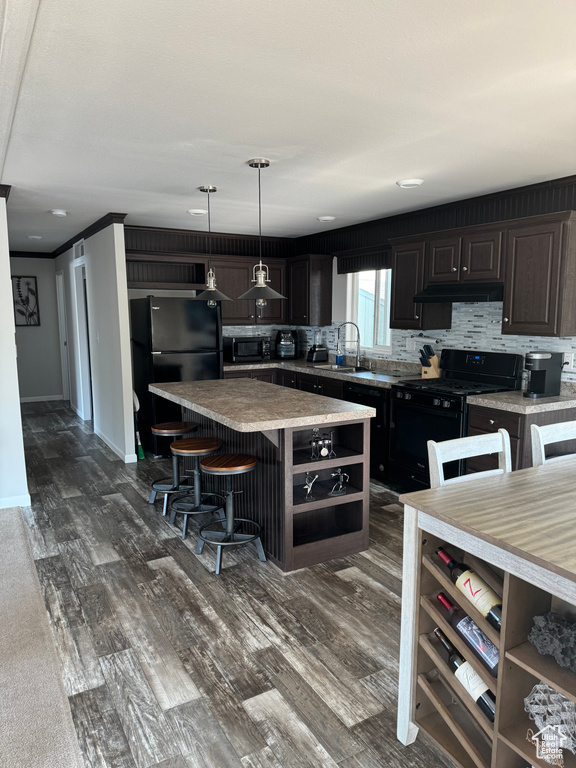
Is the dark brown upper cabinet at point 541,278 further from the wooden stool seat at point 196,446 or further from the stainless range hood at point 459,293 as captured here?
the wooden stool seat at point 196,446

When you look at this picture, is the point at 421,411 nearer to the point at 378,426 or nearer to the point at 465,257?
the point at 378,426

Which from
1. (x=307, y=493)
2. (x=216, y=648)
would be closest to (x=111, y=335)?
(x=307, y=493)

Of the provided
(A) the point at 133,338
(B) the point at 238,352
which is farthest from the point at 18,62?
(B) the point at 238,352

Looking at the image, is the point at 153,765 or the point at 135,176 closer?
the point at 153,765

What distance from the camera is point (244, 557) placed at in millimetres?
3221

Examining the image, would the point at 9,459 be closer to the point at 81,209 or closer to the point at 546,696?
the point at 81,209

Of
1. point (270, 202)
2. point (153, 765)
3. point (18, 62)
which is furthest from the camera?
point (270, 202)

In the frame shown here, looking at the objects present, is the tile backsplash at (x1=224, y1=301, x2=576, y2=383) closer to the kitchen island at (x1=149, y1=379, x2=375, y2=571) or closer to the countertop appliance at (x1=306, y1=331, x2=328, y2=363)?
the countertop appliance at (x1=306, y1=331, x2=328, y2=363)

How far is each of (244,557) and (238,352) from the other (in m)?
3.25

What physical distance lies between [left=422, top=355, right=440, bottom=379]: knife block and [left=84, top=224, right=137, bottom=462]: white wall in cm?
284

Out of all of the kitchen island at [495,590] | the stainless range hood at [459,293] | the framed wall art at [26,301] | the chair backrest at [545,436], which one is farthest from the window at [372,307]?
the framed wall art at [26,301]

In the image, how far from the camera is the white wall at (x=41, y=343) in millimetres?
8242

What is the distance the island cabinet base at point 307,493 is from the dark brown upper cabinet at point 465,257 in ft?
5.28

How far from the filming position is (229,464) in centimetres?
307
